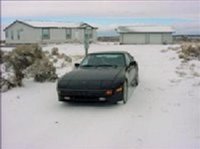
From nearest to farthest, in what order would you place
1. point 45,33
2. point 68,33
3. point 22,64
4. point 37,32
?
point 22,64, point 37,32, point 45,33, point 68,33

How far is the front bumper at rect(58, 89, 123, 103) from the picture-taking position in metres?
7.60

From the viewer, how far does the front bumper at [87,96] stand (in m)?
7.60

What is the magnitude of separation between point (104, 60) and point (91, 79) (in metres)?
1.76

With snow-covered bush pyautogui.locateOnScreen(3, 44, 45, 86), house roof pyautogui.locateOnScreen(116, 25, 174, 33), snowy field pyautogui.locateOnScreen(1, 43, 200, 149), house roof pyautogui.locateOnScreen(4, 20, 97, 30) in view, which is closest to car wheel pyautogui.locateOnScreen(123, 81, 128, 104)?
snowy field pyautogui.locateOnScreen(1, 43, 200, 149)

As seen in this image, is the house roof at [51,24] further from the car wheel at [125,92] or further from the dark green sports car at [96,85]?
the car wheel at [125,92]

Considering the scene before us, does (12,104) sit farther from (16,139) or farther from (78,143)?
(78,143)

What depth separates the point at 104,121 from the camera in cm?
673

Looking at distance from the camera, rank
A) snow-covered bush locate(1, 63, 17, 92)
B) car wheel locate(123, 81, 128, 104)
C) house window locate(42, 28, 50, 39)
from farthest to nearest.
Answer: house window locate(42, 28, 50, 39)
snow-covered bush locate(1, 63, 17, 92)
car wheel locate(123, 81, 128, 104)

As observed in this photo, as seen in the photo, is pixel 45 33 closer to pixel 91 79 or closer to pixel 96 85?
pixel 91 79

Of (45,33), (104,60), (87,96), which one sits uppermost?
(104,60)

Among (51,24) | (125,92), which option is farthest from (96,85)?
(51,24)

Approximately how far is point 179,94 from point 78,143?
4.63 m

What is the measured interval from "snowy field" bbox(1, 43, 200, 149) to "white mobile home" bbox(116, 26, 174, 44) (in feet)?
148

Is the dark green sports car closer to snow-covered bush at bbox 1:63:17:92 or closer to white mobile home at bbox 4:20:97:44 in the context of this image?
snow-covered bush at bbox 1:63:17:92
